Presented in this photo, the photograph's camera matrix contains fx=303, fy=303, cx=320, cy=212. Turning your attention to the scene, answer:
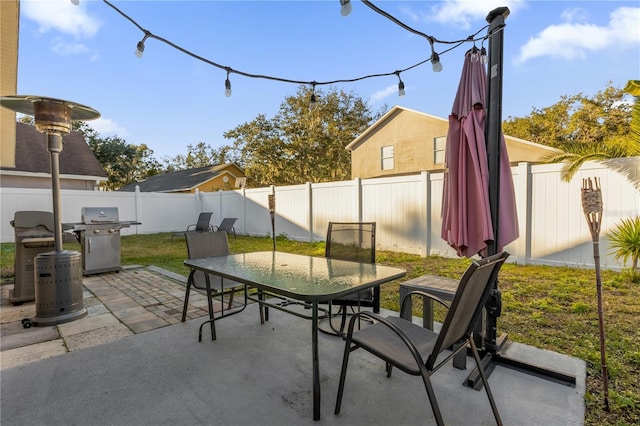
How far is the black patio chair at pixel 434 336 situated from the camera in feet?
4.40

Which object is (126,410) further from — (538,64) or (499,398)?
(538,64)

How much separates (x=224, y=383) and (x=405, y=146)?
12747 millimetres

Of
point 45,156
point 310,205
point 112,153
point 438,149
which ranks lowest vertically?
point 310,205

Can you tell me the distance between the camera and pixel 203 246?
3137 millimetres

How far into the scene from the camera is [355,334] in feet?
5.73

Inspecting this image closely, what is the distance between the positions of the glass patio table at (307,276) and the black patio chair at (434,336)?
20cm

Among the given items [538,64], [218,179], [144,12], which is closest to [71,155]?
[218,179]

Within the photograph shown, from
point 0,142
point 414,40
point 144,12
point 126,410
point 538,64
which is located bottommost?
point 126,410

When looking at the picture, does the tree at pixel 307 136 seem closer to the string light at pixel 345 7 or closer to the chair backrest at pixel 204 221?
the chair backrest at pixel 204 221

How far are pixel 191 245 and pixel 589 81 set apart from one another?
19.3m

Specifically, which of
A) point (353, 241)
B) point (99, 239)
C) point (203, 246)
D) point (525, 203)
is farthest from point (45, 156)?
point (525, 203)

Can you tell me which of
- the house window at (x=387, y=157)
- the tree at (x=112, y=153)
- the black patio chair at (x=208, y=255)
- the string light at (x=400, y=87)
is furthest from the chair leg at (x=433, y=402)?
the tree at (x=112, y=153)

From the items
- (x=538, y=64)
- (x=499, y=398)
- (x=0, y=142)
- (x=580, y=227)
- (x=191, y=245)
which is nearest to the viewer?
(x=499, y=398)

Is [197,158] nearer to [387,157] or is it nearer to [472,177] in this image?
[387,157]
